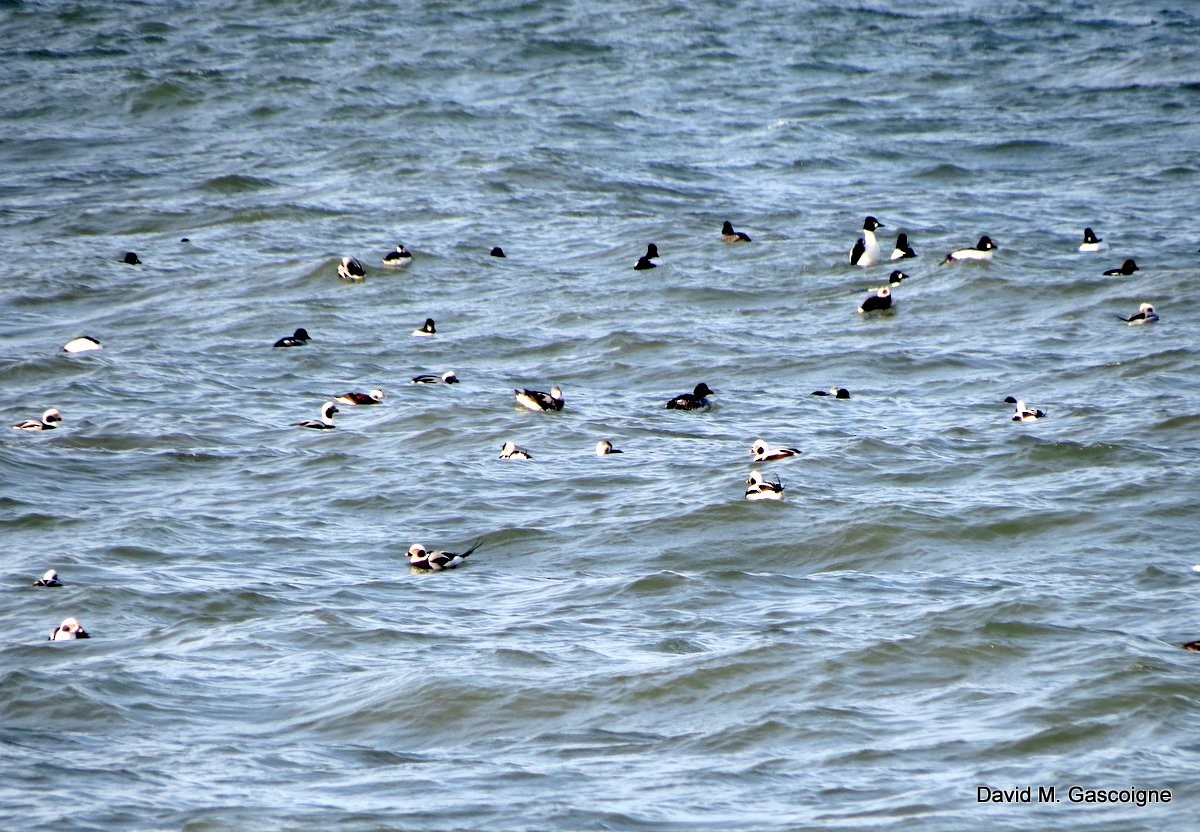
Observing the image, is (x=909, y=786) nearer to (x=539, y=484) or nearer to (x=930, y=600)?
(x=930, y=600)

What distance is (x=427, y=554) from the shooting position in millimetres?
14422

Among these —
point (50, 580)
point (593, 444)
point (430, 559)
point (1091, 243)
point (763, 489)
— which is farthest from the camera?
point (1091, 243)

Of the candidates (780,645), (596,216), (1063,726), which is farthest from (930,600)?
(596,216)

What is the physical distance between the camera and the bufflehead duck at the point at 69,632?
1229 centimetres

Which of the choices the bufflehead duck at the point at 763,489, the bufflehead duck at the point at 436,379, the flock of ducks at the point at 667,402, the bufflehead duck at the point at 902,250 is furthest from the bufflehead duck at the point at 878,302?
the bufflehead duck at the point at 763,489

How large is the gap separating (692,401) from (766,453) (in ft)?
8.16

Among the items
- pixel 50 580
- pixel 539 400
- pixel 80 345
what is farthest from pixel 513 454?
pixel 80 345

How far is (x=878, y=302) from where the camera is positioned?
23.5 metres

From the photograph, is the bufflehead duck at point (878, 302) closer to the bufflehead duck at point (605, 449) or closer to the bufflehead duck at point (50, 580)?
the bufflehead duck at point (605, 449)

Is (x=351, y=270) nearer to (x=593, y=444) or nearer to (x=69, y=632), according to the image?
(x=593, y=444)

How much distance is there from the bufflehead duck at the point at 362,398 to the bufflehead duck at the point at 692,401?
3269 mm

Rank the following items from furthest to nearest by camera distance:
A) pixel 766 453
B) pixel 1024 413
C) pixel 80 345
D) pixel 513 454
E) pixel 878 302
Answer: pixel 878 302 < pixel 80 345 < pixel 1024 413 < pixel 513 454 < pixel 766 453

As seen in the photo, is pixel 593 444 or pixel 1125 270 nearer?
pixel 593 444

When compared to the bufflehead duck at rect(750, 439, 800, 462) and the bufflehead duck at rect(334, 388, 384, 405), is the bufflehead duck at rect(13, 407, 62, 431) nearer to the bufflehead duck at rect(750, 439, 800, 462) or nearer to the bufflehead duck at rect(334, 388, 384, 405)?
the bufflehead duck at rect(334, 388, 384, 405)
